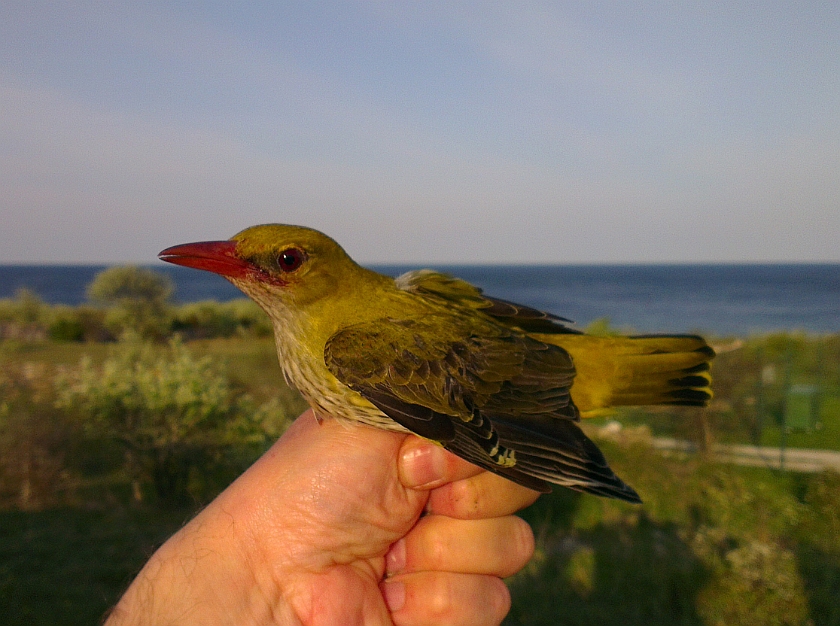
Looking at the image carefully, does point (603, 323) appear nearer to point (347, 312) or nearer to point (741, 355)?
point (741, 355)

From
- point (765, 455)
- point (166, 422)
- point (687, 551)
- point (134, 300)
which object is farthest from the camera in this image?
point (134, 300)

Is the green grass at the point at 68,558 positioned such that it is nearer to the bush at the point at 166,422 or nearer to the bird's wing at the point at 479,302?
the bush at the point at 166,422

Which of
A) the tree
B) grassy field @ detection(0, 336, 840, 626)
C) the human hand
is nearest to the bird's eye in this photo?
the human hand

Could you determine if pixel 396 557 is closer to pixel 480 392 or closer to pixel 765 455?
pixel 480 392

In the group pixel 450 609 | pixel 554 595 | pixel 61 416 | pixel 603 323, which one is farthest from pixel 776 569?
pixel 61 416

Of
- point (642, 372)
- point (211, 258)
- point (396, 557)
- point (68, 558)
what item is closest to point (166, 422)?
point (68, 558)
